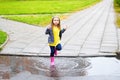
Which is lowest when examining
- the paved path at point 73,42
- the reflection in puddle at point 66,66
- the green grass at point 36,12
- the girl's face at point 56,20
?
the green grass at point 36,12

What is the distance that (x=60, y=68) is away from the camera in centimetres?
950

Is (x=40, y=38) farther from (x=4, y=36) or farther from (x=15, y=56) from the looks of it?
(x=15, y=56)

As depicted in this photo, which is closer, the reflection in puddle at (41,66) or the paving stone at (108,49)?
the reflection in puddle at (41,66)

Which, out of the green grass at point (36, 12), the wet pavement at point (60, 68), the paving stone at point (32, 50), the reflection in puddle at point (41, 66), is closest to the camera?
the wet pavement at point (60, 68)

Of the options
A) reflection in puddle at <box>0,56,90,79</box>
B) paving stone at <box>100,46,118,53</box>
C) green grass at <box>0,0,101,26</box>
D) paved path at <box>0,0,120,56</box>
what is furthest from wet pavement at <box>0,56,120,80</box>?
green grass at <box>0,0,101,26</box>

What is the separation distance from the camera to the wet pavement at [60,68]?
28.1ft

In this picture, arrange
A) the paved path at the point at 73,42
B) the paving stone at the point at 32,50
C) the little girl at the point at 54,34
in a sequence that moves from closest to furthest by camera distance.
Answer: the little girl at the point at 54,34
the paved path at the point at 73,42
the paving stone at the point at 32,50

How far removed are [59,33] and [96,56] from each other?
1.57 metres

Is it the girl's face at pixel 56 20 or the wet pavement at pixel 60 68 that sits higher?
the girl's face at pixel 56 20

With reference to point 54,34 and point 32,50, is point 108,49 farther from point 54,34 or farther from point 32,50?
point 54,34

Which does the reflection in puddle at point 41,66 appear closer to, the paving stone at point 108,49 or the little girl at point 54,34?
the little girl at point 54,34

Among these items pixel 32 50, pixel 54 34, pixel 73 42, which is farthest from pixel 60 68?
pixel 73 42

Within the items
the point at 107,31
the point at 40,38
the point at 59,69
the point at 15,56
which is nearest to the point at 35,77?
the point at 59,69

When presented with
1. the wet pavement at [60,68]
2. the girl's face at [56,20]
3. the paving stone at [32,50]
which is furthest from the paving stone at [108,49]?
the girl's face at [56,20]
